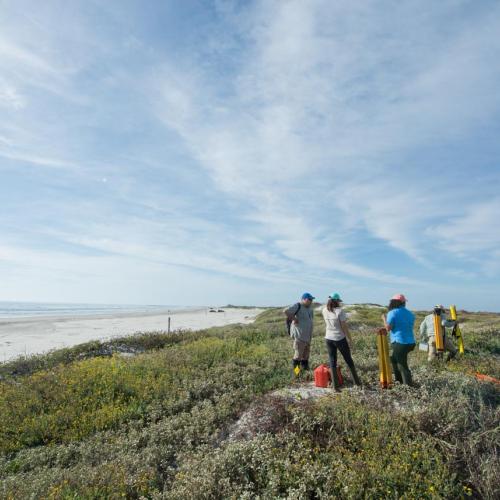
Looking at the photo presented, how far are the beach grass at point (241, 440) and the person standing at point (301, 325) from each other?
2.56 feet

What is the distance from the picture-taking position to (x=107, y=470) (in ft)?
19.6

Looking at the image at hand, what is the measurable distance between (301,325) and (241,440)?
4475 mm

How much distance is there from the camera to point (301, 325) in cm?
1068

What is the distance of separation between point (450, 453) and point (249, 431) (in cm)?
358

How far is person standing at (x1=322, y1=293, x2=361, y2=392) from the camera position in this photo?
8.84 m

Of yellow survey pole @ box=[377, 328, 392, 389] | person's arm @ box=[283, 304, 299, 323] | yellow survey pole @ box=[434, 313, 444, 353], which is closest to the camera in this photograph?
yellow survey pole @ box=[377, 328, 392, 389]

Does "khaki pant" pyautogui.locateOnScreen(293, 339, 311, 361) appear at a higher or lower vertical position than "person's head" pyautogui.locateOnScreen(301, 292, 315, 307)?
lower

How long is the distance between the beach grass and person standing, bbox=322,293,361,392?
711mm

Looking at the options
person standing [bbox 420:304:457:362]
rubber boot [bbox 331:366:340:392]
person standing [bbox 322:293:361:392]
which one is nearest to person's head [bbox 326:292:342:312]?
person standing [bbox 322:293:361:392]

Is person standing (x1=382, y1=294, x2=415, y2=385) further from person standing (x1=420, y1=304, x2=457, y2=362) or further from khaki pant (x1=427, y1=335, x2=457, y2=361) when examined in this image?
khaki pant (x1=427, y1=335, x2=457, y2=361)

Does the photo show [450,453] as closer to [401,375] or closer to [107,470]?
[401,375]

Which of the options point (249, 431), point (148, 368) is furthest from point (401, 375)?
point (148, 368)

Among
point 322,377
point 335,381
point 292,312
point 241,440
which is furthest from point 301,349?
point 241,440

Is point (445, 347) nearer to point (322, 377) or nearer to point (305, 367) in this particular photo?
point (305, 367)
